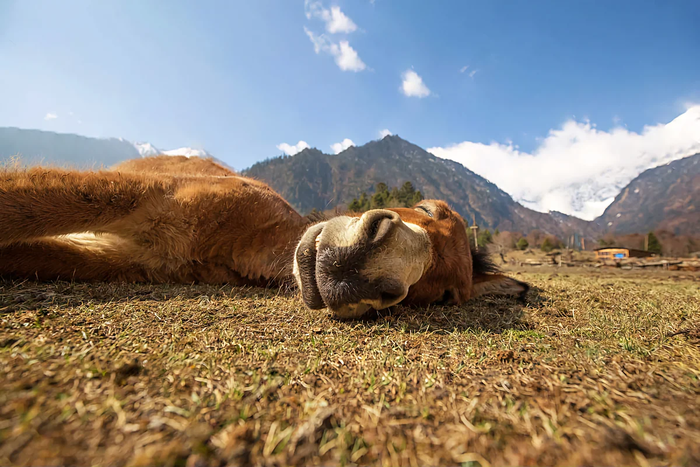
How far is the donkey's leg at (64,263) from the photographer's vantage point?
2609 mm

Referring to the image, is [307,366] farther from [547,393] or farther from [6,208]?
[6,208]

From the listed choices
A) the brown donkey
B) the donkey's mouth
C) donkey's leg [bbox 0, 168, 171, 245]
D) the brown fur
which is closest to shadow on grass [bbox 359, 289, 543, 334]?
the brown donkey

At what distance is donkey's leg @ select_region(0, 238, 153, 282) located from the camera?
2609mm

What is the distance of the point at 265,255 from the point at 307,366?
210cm

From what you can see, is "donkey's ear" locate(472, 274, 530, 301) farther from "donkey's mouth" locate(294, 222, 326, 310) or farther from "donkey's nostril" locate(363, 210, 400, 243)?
"donkey's mouth" locate(294, 222, 326, 310)

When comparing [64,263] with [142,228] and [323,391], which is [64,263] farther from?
[323,391]

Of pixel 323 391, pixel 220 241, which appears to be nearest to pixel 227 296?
pixel 220 241

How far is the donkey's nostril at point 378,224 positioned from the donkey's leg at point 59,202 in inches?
90.7

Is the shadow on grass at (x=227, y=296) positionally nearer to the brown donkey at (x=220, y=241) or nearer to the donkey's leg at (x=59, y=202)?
the brown donkey at (x=220, y=241)

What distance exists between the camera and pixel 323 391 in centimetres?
111

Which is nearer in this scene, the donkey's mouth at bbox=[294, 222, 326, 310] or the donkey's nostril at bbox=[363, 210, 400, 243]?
the donkey's nostril at bbox=[363, 210, 400, 243]

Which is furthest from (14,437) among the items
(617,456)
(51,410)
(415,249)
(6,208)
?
(6,208)

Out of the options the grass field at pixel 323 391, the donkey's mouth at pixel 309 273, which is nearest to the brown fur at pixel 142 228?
the grass field at pixel 323 391

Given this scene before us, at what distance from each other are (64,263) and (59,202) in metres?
0.79
